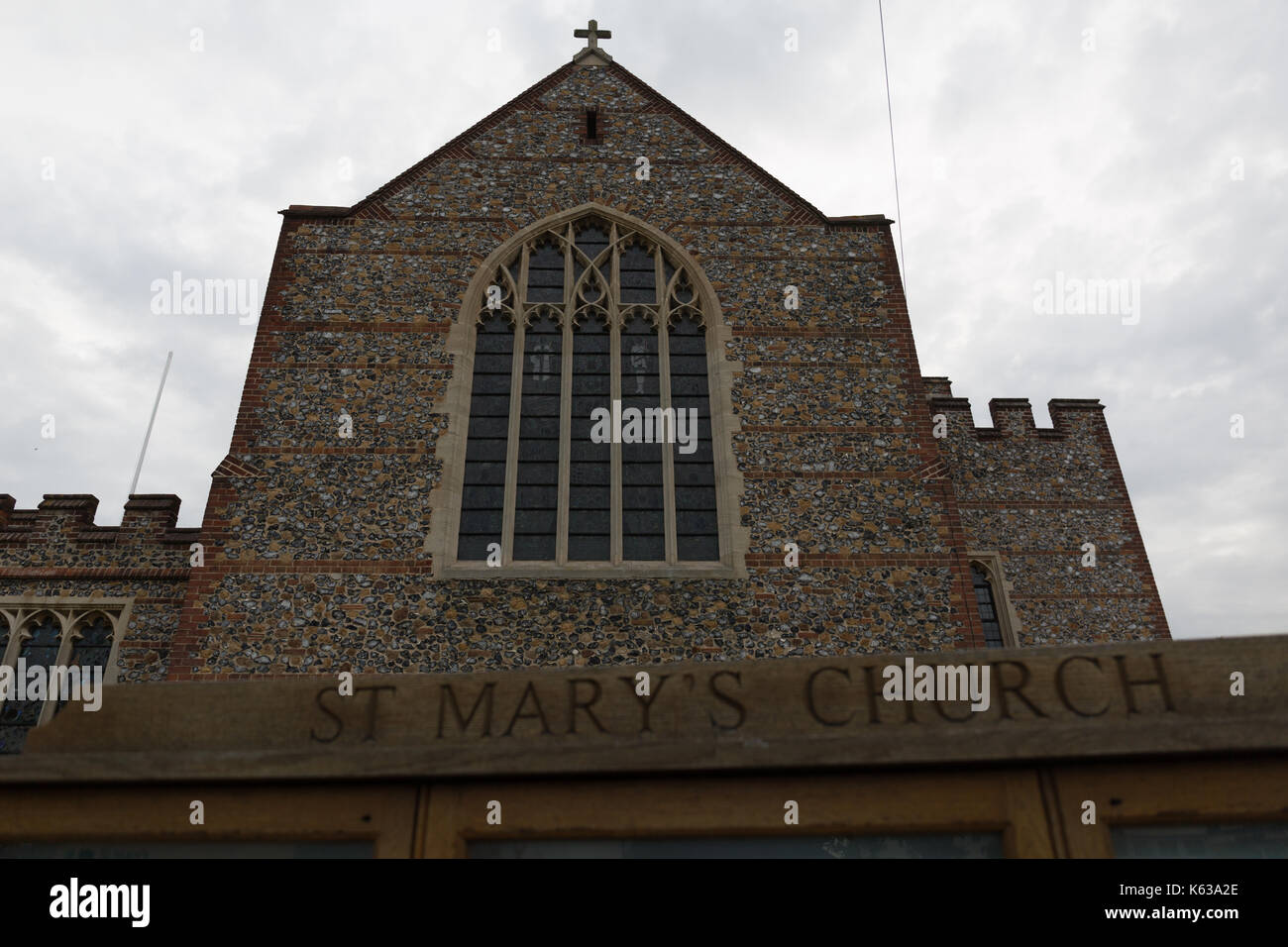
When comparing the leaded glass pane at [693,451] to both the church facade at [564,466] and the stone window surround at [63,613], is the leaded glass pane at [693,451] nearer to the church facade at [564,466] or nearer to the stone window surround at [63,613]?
the church facade at [564,466]

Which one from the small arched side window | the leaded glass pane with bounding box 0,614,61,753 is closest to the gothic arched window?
the leaded glass pane with bounding box 0,614,61,753

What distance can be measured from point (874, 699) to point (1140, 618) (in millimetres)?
11818

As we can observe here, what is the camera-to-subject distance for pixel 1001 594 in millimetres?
12203

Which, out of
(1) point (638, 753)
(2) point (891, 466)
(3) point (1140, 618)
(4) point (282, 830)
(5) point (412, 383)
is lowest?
(4) point (282, 830)

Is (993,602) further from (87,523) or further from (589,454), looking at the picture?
(87,523)

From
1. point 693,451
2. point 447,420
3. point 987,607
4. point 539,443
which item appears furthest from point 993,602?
point 447,420

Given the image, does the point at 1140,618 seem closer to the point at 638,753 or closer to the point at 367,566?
the point at 367,566

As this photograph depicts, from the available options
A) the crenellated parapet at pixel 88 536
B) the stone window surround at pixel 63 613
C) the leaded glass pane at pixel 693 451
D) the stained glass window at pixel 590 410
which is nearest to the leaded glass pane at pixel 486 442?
the stained glass window at pixel 590 410

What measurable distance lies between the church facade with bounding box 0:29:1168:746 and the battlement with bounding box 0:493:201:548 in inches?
1.8

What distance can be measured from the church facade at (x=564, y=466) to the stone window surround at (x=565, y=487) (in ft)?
0.14

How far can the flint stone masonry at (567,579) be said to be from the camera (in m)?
8.28

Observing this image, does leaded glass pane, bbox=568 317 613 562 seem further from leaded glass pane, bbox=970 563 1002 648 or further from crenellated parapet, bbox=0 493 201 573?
leaded glass pane, bbox=970 563 1002 648

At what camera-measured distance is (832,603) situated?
8.45 m
